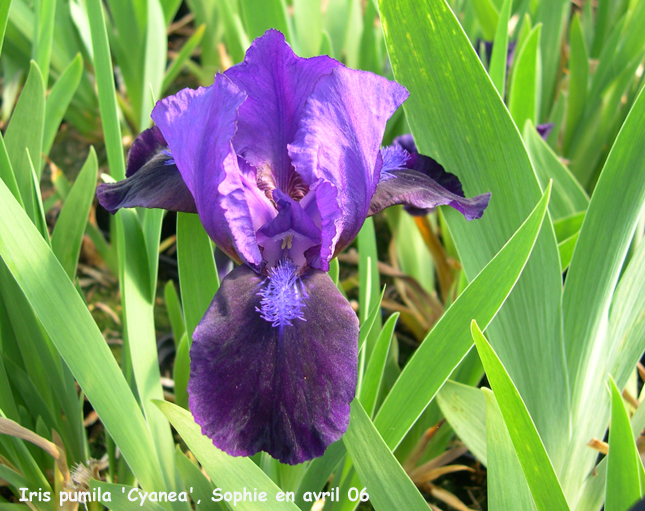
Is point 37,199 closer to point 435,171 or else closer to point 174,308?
point 174,308

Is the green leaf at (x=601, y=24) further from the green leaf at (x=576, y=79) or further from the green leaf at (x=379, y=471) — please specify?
the green leaf at (x=379, y=471)

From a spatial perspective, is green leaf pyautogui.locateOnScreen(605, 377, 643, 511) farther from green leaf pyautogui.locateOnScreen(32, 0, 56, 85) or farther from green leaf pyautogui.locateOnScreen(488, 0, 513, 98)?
green leaf pyautogui.locateOnScreen(32, 0, 56, 85)

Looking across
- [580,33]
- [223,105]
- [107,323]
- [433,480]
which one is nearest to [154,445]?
[223,105]

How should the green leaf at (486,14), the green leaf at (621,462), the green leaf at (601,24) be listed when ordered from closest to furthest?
the green leaf at (621,462) < the green leaf at (486,14) < the green leaf at (601,24)

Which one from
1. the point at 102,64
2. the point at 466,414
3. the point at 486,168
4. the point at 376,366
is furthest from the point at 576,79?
the point at 102,64

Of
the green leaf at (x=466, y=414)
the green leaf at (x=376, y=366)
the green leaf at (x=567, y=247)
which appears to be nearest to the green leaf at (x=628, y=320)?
the green leaf at (x=567, y=247)

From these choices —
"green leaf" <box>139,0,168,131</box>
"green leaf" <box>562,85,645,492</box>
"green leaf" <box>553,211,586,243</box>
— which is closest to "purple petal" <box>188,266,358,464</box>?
"green leaf" <box>562,85,645,492</box>
